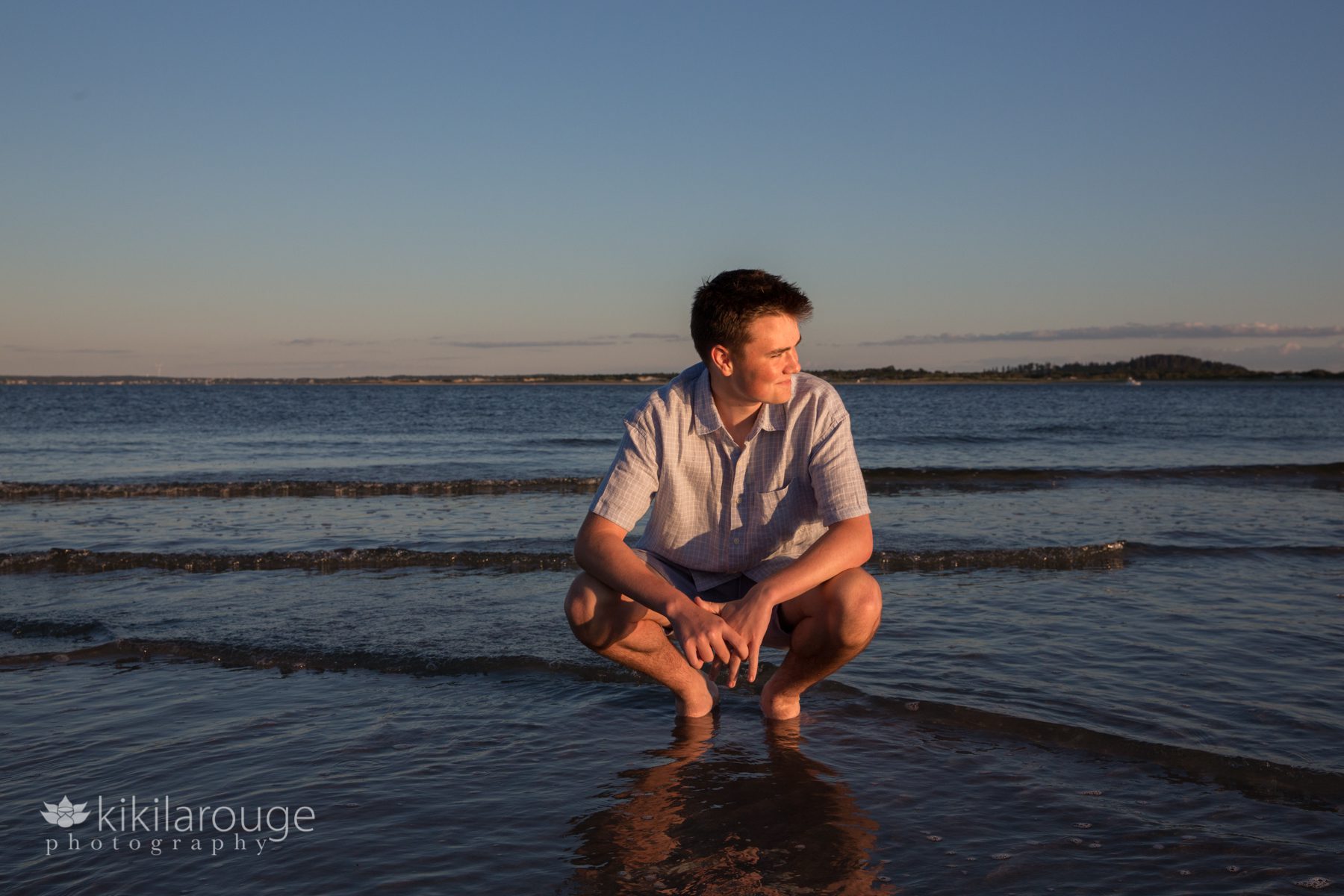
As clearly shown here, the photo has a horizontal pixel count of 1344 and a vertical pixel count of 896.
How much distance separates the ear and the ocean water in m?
1.61

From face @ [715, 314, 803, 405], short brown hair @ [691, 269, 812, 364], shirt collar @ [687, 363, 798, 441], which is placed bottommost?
shirt collar @ [687, 363, 798, 441]

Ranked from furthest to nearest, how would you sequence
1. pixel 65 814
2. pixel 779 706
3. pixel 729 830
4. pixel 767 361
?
1. pixel 779 706
2. pixel 767 361
3. pixel 65 814
4. pixel 729 830

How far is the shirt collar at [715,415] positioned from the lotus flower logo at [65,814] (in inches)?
105

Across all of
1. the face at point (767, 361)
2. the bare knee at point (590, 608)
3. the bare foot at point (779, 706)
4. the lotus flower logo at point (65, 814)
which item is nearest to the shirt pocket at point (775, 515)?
the face at point (767, 361)

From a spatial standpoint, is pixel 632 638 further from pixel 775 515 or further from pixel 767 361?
pixel 767 361

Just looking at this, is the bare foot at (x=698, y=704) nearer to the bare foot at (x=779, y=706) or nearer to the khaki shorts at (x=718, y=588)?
the bare foot at (x=779, y=706)

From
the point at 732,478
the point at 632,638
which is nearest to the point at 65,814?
the point at 632,638

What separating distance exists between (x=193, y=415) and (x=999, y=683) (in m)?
44.7

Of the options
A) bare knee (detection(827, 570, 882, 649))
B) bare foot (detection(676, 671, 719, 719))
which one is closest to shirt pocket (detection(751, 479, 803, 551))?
bare knee (detection(827, 570, 882, 649))

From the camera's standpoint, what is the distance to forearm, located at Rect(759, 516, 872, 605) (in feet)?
11.0

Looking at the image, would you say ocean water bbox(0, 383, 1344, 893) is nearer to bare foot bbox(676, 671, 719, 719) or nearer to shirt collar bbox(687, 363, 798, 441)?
bare foot bbox(676, 671, 719, 719)

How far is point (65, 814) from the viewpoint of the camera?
11.2 ft

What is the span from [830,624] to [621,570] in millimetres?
896

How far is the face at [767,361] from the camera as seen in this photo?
141 inches
